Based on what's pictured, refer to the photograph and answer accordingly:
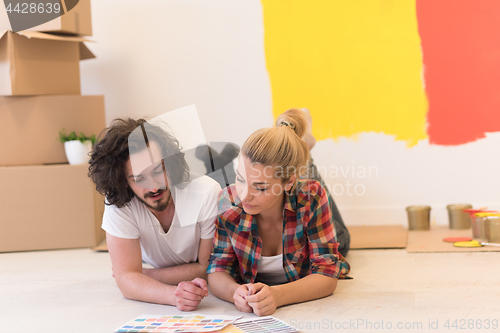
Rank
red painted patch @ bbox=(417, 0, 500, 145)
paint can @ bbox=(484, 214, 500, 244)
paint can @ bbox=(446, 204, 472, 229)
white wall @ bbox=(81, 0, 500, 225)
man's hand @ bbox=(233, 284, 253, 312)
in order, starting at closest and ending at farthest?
man's hand @ bbox=(233, 284, 253, 312), paint can @ bbox=(484, 214, 500, 244), paint can @ bbox=(446, 204, 472, 229), red painted patch @ bbox=(417, 0, 500, 145), white wall @ bbox=(81, 0, 500, 225)

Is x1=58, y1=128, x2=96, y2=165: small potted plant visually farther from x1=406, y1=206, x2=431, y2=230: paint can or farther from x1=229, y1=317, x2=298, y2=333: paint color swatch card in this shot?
x1=406, y1=206, x2=431, y2=230: paint can

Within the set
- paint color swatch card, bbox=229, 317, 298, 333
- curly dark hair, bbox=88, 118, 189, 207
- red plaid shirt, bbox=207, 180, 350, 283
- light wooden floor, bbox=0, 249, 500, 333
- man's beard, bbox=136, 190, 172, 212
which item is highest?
curly dark hair, bbox=88, 118, 189, 207

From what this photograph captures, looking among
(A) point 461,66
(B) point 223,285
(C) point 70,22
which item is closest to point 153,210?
(B) point 223,285

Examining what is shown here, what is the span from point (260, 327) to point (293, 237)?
0.97ft

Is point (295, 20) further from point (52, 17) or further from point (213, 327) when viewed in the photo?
point (213, 327)

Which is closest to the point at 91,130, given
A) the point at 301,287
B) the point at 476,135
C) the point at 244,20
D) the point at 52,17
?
the point at 52,17

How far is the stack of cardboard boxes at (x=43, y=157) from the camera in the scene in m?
2.13

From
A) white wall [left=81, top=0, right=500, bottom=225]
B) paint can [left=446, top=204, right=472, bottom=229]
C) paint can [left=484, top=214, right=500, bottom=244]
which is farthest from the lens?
white wall [left=81, top=0, right=500, bottom=225]

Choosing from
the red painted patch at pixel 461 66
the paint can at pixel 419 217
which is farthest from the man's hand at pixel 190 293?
the red painted patch at pixel 461 66

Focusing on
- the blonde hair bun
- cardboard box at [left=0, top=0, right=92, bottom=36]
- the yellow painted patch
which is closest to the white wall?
the yellow painted patch

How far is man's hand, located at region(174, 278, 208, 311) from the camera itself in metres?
1.21

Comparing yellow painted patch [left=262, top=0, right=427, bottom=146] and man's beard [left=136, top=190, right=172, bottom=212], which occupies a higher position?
yellow painted patch [left=262, top=0, right=427, bottom=146]

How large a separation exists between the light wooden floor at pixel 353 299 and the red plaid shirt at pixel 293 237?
0.10 metres

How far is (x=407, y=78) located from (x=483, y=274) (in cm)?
126
